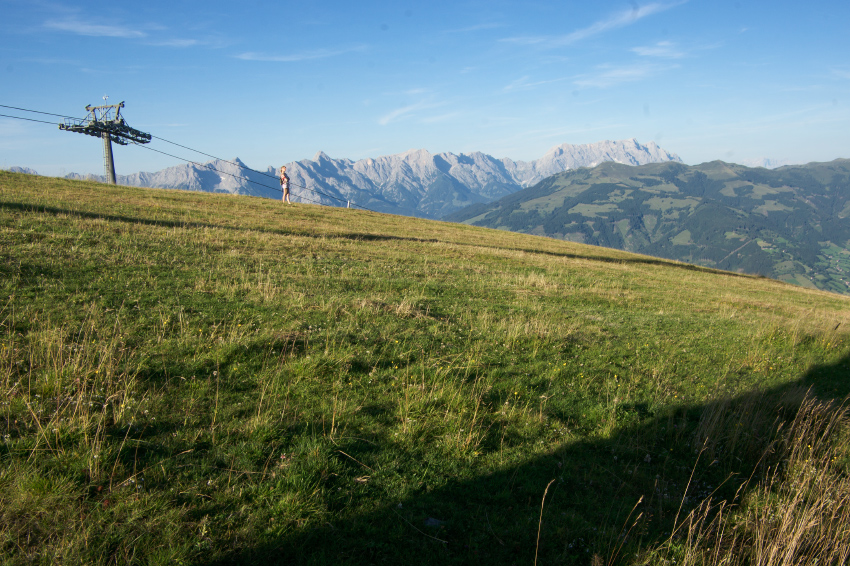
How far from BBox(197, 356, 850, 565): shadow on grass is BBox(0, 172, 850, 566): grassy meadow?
3 cm

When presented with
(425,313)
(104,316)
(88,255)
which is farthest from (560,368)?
(88,255)

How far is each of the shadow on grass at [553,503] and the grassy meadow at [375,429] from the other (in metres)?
0.03

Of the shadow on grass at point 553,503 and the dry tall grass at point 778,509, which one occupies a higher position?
the shadow on grass at point 553,503

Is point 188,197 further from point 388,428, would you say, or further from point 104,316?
point 388,428

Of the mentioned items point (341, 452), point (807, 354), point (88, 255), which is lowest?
point (807, 354)

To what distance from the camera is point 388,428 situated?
6477 millimetres

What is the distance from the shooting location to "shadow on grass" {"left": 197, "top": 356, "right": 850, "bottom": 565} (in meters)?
4.48

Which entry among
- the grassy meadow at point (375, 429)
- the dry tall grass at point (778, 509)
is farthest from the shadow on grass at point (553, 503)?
the dry tall grass at point (778, 509)

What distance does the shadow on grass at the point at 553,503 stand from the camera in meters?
4.48

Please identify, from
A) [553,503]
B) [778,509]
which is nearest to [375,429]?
[553,503]

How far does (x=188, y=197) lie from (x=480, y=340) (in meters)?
34.3

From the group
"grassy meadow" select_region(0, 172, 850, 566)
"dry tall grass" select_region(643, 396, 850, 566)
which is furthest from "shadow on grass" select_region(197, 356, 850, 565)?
"dry tall grass" select_region(643, 396, 850, 566)

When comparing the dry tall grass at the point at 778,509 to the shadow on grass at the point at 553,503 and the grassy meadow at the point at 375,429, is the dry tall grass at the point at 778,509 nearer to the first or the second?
the grassy meadow at the point at 375,429

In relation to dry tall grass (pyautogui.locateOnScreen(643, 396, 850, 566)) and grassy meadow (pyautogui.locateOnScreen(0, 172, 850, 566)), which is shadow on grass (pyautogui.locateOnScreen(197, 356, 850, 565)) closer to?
grassy meadow (pyautogui.locateOnScreen(0, 172, 850, 566))
